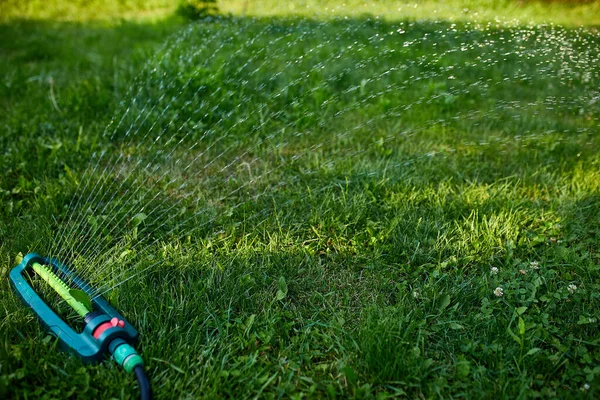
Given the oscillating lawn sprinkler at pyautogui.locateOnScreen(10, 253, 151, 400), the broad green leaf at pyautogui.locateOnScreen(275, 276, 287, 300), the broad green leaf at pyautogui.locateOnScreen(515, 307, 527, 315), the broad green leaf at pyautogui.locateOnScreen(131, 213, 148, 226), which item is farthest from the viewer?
the broad green leaf at pyautogui.locateOnScreen(131, 213, 148, 226)

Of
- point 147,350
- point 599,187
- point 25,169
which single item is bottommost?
point 599,187

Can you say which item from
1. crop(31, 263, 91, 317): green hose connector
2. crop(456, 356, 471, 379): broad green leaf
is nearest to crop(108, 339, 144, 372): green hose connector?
crop(31, 263, 91, 317): green hose connector

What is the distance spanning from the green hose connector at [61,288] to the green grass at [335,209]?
146mm

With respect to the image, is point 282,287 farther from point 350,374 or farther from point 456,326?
point 456,326

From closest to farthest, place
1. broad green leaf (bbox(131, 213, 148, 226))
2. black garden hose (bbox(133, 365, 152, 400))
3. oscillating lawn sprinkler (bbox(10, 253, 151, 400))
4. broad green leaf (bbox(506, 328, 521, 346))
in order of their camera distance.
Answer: black garden hose (bbox(133, 365, 152, 400)) → oscillating lawn sprinkler (bbox(10, 253, 151, 400)) → broad green leaf (bbox(506, 328, 521, 346)) → broad green leaf (bbox(131, 213, 148, 226))

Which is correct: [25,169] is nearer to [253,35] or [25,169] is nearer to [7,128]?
[7,128]

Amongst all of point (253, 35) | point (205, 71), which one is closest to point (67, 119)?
point (205, 71)

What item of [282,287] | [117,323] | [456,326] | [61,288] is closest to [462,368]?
[456,326]

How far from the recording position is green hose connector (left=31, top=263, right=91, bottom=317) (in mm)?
1823

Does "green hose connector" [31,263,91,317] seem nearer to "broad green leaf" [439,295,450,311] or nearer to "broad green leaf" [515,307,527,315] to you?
"broad green leaf" [439,295,450,311]

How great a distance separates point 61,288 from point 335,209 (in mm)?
1350

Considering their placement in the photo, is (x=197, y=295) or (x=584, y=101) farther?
(x=584, y=101)

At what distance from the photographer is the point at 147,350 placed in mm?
1782

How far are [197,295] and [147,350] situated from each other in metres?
0.31
